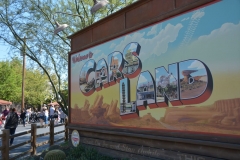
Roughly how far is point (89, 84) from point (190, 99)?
12.1 ft

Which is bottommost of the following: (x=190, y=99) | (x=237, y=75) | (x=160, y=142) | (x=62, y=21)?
(x=160, y=142)

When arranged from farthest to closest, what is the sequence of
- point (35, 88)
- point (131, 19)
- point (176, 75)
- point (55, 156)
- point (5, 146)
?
point (35, 88) < point (5, 146) < point (55, 156) < point (131, 19) < point (176, 75)

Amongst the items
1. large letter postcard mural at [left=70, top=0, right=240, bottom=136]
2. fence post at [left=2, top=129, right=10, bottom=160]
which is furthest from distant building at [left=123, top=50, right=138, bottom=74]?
fence post at [left=2, top=129, right=10, bottom=160]

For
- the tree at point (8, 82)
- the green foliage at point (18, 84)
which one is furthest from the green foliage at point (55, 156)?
the tree at point (8, 82)

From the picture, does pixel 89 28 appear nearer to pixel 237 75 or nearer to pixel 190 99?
pixel 190 99

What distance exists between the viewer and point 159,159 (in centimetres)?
539

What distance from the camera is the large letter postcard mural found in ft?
13.6

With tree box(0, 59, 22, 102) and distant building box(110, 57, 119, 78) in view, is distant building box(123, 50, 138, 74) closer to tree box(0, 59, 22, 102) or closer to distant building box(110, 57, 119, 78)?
distant building box(110, 57, 119, 78)

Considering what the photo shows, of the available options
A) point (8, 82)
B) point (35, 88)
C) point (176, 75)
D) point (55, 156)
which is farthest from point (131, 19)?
point (35, 88)

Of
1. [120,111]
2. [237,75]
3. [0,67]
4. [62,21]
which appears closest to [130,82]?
[120,111]

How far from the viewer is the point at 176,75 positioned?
4934 mm

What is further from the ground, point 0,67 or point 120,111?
point 0,67

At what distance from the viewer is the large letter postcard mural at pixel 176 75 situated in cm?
414

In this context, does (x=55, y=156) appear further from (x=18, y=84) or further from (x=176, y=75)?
(x=18, y=84)
